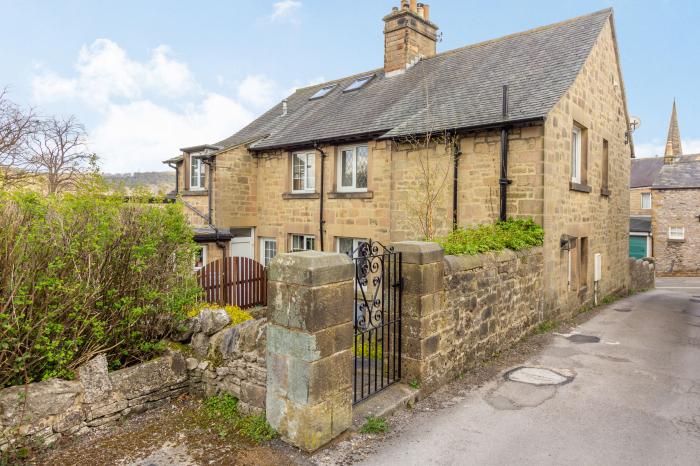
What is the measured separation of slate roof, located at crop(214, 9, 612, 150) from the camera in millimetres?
10320

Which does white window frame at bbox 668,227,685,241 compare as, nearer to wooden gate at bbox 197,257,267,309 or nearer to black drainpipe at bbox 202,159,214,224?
black drainpipe at bbox 202,159,214,224

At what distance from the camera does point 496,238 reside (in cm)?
784

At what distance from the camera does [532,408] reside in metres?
5.31

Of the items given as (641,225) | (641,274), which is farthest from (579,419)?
(641,225)

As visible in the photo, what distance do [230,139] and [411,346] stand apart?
52.0ft

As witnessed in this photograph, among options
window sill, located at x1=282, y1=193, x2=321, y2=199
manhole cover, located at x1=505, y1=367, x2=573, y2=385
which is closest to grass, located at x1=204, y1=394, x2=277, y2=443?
manhole cover, located at x1=505, y1=367, x2=573, y2=385

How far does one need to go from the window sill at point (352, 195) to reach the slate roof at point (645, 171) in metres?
39.7

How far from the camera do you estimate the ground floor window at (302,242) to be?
14.7 metres

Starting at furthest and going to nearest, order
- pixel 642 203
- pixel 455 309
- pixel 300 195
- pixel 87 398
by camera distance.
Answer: pixel 642 203 → pixel 300 195 → pixel 455 309 → pixel 87 398

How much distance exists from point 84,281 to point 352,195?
29.6ft

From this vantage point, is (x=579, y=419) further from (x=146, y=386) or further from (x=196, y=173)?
(x=196, y=173)

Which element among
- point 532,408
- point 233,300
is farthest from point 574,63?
point 233,300

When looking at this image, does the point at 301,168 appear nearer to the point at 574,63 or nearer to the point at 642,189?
the point at 574,63

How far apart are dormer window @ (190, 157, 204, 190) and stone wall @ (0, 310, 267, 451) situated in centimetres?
1175
